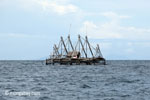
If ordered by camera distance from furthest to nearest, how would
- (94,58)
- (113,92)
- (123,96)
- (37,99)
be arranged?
(94,58), (113,92), (123,96), (37,99)

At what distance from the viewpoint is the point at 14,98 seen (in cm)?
3588

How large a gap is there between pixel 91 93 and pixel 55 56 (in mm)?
107616

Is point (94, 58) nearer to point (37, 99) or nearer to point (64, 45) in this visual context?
point (64, 45)

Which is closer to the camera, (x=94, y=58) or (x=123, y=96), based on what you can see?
(x=123, y=96)

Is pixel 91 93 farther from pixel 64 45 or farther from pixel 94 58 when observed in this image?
pixel 64 45

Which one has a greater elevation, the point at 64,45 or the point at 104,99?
the point at 64,45

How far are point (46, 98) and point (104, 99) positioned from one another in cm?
614

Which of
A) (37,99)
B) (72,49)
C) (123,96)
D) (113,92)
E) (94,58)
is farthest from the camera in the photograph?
(72,49)

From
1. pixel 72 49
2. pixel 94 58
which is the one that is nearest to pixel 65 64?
pixel 72 49

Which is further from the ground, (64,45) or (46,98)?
(64,45)

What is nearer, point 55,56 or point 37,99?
point 37,99

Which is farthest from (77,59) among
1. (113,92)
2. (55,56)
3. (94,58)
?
(113,92)

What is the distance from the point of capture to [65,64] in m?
143

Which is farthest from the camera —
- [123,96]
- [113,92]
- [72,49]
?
[72,49]
